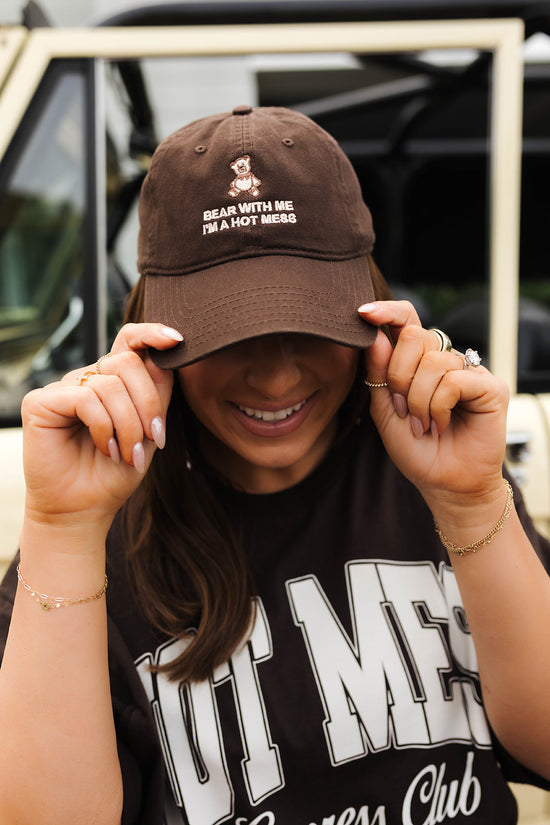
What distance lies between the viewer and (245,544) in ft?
3.80

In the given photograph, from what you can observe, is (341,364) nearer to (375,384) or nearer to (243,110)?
(375,384)

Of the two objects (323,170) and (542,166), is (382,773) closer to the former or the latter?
(323,170)

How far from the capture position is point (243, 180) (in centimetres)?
97

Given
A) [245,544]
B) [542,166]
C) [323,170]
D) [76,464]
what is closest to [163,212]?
[323,170]

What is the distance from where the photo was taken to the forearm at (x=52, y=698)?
0.92m

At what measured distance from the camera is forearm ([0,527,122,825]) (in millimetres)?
921

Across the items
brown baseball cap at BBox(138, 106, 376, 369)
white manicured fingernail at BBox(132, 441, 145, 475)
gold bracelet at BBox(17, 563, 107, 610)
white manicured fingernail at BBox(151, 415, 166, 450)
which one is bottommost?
gold bracelet at BBox(17, 563, 107, 610)

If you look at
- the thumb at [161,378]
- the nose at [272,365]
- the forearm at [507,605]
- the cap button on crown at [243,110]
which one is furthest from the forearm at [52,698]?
the cap button on crown at [243,110]

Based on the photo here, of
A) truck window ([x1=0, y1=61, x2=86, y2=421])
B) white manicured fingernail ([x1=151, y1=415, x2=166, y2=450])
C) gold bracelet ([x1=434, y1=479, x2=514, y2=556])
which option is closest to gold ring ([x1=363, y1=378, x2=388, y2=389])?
gold bracelet ([x1=434, y1=479, x2=514, y2=556])

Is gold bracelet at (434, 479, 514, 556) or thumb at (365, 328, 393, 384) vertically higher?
thumb at (365, 328, 393, 384)

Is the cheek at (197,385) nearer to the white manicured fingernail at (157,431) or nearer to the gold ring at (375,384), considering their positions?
the white manicured fingernail at (157,431)

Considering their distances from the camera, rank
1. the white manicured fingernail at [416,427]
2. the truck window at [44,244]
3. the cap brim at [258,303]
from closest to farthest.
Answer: the cap brim at [258,303] → the white manicured fingernail at [416,427] → the truck window at [44,244]

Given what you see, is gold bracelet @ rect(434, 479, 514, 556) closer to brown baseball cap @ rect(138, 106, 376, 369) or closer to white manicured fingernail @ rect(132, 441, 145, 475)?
brown baseball cap @ rect(138, 106, 376, 369)

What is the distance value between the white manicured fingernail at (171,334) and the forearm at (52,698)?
29 centimetres
